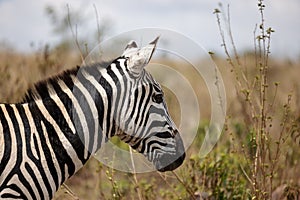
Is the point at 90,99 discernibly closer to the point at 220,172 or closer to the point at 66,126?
the point at 66,126

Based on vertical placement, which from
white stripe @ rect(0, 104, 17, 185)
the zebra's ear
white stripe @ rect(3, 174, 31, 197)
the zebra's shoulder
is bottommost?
white stripe @ rect(3, 174, 31, 197)

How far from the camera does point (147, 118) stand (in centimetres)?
422

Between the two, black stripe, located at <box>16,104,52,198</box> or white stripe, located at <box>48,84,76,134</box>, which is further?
white stripe, located at <box>48,84,76,134</box>

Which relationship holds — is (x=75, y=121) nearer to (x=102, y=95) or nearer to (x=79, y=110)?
(x=79, y=110)

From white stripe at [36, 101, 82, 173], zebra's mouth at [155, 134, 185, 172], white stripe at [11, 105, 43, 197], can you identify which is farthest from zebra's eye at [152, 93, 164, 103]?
white stripe at [11, 105, 43, 197]

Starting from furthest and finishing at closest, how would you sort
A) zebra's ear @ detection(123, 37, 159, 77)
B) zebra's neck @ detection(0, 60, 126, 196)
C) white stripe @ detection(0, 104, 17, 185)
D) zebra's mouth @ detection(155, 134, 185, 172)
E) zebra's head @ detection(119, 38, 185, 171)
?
1. zebra's mouth @ detection(155, 134, 185, 172)
2. zebra's head @ detection(119, 38, 185, 171)
3. zebra's ear @ detection(123, 37, 159, 77)
4. zebra's neck @ detection(0, 60, 126, 196)
5. white stripe @ detection(0, 104, 17, 185)

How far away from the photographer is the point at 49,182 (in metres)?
3.97

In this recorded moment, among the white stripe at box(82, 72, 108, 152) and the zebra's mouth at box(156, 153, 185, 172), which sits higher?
the white stripe at box(82, 72, 108, 152)

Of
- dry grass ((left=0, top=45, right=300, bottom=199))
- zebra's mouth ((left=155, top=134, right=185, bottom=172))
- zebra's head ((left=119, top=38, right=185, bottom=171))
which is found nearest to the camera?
zebra's head ((left=119, top=38, right=185, bottom=171))

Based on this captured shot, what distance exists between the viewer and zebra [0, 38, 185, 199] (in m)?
3.88

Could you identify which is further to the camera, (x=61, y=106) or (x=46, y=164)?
(x=61, y=106)

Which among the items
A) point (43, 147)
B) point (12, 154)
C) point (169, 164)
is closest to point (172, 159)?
point (169, 164)

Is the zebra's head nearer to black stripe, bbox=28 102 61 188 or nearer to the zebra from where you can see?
the zebra

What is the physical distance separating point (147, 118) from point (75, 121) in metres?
0.56
